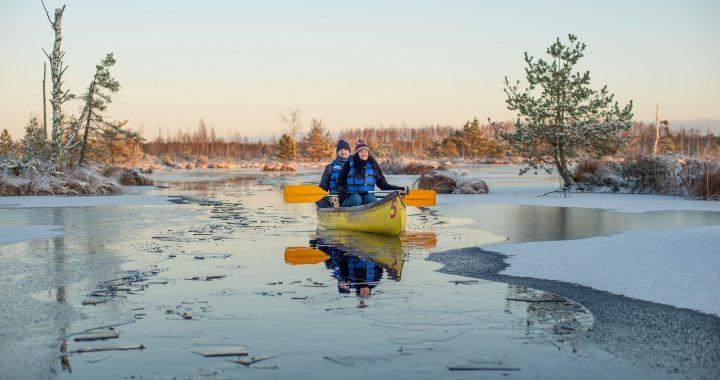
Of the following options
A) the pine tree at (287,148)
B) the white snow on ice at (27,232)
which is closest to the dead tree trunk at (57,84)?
the white snow on ice at (27,232)

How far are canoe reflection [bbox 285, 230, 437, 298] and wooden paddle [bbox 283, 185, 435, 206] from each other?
203 cm

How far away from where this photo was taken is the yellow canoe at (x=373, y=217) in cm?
1335

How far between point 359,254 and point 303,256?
0.94 meters

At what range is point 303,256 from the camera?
1095 centimetres

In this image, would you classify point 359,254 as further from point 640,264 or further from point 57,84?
point 57,84

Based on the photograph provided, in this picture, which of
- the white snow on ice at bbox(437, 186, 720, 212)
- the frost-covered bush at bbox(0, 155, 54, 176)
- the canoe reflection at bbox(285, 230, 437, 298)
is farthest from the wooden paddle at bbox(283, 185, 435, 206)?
the frost-covered bush at bbox(0, 155, 54, 176)

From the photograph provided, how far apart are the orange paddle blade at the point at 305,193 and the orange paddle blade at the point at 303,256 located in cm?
482

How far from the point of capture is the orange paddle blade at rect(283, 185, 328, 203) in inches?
659

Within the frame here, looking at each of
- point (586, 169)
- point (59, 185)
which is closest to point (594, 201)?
point (586, 169)

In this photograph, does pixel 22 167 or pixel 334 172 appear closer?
pixel 334 172

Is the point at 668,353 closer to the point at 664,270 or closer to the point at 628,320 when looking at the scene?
the point at 628,320

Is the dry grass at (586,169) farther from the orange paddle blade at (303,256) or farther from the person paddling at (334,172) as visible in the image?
the orange paddle blade at (303,256)

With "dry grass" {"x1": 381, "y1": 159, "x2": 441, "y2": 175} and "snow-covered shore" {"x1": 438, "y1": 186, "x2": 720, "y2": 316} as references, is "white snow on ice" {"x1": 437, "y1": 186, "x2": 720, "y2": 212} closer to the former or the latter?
"snow-covered shore" {"x1": 438, "y1": 186, "x2": 720, "y2": 316}

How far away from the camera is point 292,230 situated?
1500cm
